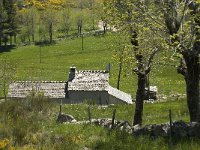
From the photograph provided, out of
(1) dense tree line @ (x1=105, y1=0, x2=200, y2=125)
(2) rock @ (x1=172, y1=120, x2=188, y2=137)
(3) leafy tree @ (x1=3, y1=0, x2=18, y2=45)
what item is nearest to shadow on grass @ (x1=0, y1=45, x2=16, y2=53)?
(3) leafy tree @ (x1=3, y1=0, x2=18, y2=45)

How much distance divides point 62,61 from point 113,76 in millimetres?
24498

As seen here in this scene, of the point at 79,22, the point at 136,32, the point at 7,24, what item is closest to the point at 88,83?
the point at 136,32

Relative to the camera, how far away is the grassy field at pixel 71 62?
76125mm

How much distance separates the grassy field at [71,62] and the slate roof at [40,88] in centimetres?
1294

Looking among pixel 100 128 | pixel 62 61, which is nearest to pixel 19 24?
pixel 62 61

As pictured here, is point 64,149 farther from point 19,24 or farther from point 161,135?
point 19,24

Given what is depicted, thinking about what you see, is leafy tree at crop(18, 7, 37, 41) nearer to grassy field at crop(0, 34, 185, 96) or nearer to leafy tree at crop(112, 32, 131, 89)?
grassy field at crop(0, 34, 185, 96)

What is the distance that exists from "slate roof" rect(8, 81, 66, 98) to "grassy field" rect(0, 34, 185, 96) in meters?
12.9

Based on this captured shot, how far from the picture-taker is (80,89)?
55.5 meters

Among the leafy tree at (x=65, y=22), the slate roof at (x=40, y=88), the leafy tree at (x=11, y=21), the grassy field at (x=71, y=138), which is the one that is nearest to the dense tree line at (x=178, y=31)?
the grassy field at (x=71, y=138)

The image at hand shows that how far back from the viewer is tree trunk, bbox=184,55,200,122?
19.2 meters

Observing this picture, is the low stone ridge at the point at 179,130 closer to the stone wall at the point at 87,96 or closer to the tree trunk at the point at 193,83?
the tree trunk at the point at 193,83

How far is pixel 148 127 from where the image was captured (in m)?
16.8

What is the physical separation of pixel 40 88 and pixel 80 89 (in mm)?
5631
